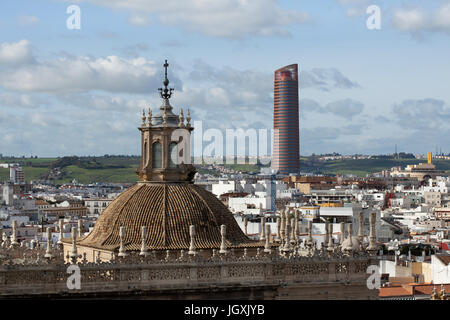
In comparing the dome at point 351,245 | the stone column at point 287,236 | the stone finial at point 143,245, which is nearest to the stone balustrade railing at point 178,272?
the stone finial at point 143,245

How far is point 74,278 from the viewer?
95.5ft

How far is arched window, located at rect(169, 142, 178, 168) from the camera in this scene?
33.5 metres

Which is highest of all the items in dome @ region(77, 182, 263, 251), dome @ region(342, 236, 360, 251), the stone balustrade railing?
dome @ region(77, 182, 263, 251)

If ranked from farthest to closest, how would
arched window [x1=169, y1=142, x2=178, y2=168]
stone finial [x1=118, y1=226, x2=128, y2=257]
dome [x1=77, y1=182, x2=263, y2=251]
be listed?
arched window [x1=169, y1=142, x2=178, y2=168] → dome [x1=77, y1=182, x2=263, y2=251] → stone finial [x1=118, y1=226, x2=128, y2=257]

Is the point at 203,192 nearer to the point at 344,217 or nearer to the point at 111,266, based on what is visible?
the point at 111,266

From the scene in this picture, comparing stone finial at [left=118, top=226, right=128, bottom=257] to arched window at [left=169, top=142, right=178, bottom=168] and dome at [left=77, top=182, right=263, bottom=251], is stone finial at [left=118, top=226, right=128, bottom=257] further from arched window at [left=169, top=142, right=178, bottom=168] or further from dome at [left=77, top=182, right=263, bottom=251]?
arched window at [left=169, top=142, right=178, bottom=168]

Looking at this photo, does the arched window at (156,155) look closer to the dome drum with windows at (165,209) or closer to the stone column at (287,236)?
the dome drum with windows at (165,209)

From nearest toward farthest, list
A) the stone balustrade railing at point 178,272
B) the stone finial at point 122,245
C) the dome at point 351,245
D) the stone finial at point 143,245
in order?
the stone balustrade railing at point 178,272
the stone finial at point 122,245
the stone finial at point 143,245
the dome at point 351,245

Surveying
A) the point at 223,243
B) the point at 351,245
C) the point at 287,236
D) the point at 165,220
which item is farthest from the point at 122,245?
the point at 351,245

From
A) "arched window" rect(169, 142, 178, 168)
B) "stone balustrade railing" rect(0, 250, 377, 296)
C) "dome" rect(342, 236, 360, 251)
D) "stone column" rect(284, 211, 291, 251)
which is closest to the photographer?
"stone balustrade railing" rect(0, 250, 377, 296)

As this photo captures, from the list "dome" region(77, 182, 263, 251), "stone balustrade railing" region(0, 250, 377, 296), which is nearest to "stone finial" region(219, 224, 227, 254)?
"stone balustrade railing" region(0, 250, 377, 296)

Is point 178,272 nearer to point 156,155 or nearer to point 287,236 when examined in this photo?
point 287,236

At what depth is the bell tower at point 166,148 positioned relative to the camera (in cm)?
3341
